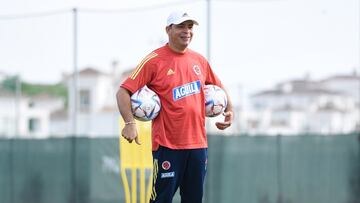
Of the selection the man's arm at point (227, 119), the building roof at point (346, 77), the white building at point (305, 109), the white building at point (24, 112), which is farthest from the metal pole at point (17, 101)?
the man's arm at point (227, 119)

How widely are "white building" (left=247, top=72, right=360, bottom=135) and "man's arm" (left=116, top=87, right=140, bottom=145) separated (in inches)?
346

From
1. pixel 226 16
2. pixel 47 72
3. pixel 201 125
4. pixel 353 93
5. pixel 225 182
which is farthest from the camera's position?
pixel 353 93

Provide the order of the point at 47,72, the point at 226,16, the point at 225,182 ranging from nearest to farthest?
the point at 225,182, the point at 226,16, the point at 47,72

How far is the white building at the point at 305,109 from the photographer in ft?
53.2

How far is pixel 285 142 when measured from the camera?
1195 cm

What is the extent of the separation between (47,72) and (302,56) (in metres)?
3.65

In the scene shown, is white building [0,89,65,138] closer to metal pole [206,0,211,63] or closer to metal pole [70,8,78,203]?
metal pole [70,8,78,203]

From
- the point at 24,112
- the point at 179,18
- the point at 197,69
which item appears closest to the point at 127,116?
the point at 197,69

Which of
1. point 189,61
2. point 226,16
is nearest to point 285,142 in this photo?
point 226,16

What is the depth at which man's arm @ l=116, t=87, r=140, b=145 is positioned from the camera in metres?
6.38

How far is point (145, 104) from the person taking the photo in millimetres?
6414

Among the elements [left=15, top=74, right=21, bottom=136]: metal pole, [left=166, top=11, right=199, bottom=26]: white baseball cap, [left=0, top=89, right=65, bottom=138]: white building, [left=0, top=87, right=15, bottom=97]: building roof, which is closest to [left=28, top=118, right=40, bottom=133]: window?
[left=0, top=89, right=65, bottom=138]: white building

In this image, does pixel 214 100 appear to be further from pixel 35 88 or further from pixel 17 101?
pixel 17 101

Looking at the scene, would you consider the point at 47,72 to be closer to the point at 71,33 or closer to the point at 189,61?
the point at 71,33
